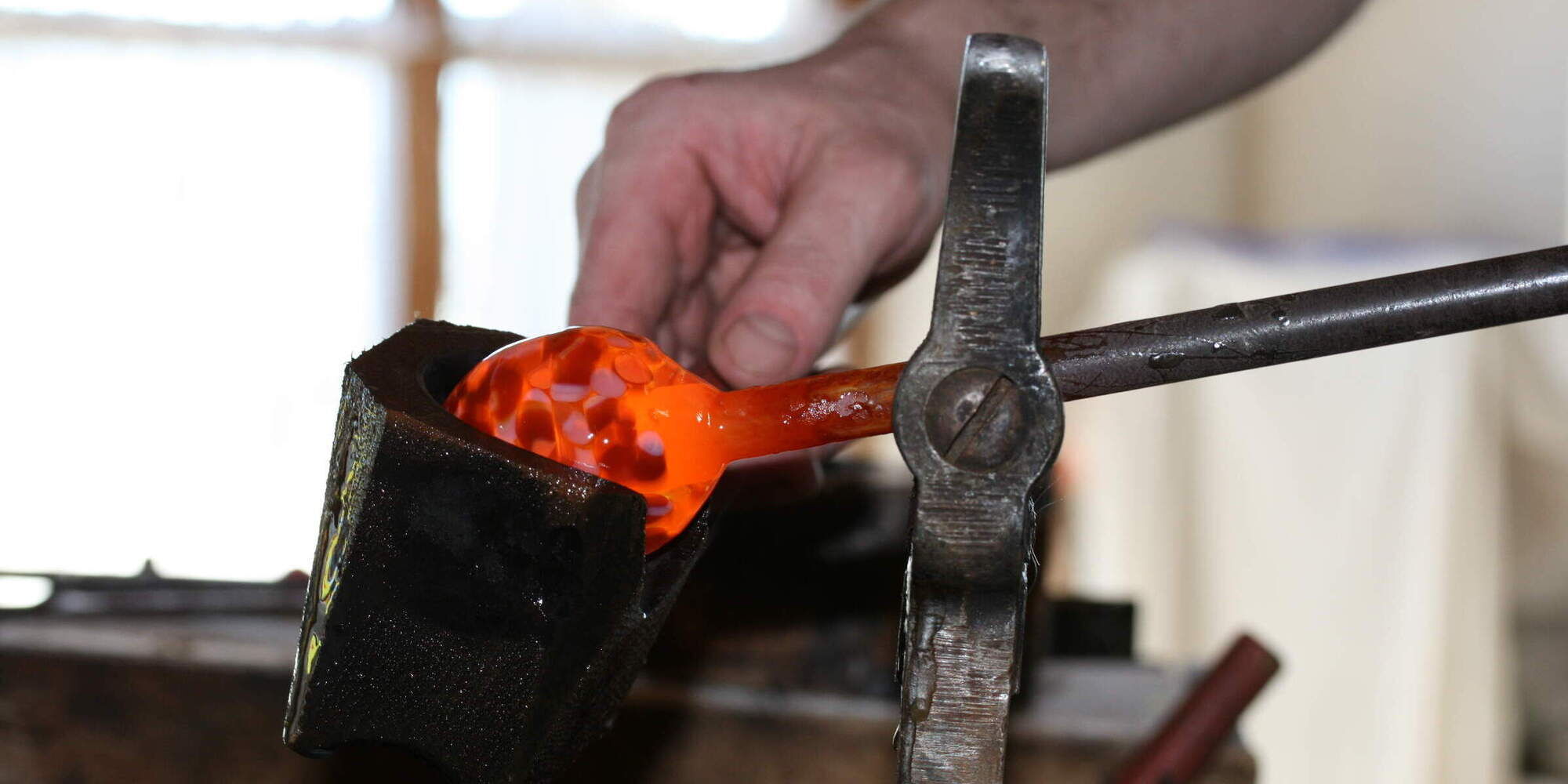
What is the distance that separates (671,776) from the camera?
2.70 feet

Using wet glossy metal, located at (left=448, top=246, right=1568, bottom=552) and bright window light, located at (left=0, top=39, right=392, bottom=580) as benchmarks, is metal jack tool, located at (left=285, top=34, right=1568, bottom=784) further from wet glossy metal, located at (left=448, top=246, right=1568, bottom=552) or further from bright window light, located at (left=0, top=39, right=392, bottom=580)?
bright window light, located at (left=0, top=39, right=392, bottom=580)

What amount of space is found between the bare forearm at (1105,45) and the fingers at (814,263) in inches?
4.5

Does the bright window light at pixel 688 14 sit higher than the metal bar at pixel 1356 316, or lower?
higher

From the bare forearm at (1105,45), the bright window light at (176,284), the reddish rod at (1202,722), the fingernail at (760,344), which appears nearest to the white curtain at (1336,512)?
the bare forearm at (1105,45)

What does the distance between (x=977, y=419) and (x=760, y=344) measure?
277 mm

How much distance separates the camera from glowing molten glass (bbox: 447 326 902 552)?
43 cm

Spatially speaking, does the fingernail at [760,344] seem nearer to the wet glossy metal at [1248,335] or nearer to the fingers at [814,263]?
the fingers at [814,263]

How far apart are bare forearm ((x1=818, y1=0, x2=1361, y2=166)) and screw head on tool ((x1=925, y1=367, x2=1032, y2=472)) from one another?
47cm

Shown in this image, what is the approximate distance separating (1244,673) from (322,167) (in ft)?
7.90

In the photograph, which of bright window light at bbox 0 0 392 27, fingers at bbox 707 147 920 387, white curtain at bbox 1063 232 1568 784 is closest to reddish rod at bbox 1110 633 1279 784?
fingers at bbox 707 147 920 387

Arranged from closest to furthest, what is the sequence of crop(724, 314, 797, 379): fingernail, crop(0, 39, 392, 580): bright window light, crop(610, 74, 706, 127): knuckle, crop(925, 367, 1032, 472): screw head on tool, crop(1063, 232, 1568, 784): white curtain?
crop(925, 367, 1032, 472): screw head on tool → crop(724, 314, 797, 379): fingernail → crop(610, 74, 706, 127): knuckle → crop(1063, 232, 1568, 784): white curtain → crop(0, 39, 392, 580): bright window light

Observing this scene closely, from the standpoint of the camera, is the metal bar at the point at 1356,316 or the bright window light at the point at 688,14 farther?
the bright window light at the point at 688,14

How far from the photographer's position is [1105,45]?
2.73ft

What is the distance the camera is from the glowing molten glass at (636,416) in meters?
0.43
